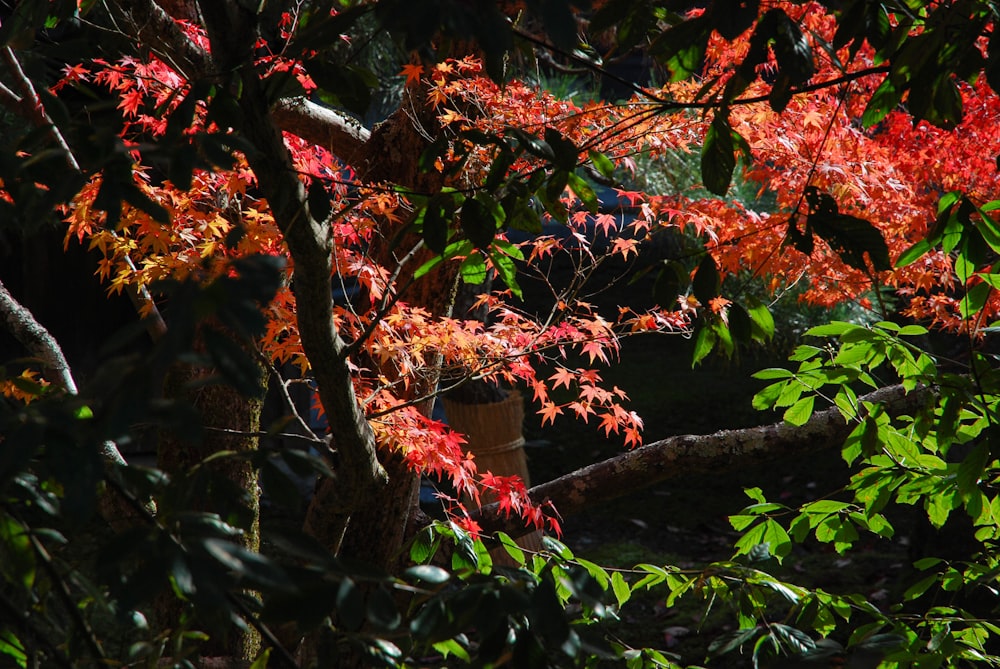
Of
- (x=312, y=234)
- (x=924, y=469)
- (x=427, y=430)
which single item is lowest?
(x=427, y=430)

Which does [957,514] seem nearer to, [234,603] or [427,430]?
[427,430]

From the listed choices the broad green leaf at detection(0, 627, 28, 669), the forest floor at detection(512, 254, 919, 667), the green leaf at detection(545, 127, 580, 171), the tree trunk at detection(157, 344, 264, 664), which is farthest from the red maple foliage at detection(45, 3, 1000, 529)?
the broad green leaf at detection(0, 627, 28, 669)

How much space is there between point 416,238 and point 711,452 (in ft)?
4.69

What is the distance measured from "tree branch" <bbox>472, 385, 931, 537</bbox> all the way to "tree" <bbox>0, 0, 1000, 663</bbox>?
0.25 feet

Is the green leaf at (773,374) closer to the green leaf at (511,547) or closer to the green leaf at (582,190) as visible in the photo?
the green leaf at (582,190)

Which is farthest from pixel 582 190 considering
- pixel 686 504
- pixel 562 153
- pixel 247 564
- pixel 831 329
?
pixel 686 504

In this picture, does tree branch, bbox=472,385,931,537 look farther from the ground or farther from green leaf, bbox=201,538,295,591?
green leaf, bbox=201,538,295,591

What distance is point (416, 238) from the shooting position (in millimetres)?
3258

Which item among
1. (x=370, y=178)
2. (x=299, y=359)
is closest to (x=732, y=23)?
(x=299, y=359)

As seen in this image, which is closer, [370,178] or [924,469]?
[924,469]

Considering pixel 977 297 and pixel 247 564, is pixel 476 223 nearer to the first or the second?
pixel 247 564

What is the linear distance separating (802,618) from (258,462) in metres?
1.17

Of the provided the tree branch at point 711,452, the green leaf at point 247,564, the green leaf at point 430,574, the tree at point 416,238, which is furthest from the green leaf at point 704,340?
the tree branch at point 711,452

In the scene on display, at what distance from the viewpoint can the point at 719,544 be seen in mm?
6676
